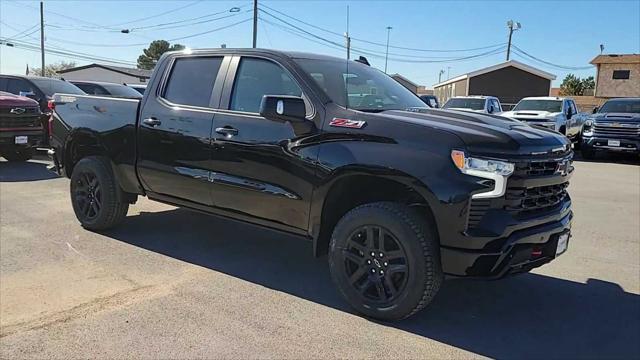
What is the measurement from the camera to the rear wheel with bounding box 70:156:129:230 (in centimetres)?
581

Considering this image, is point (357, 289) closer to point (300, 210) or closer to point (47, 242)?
point (300, 210)

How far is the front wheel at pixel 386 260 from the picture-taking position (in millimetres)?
3664

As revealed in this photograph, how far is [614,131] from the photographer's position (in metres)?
15.3

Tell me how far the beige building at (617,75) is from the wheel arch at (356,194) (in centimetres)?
4630

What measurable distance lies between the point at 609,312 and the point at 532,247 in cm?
115

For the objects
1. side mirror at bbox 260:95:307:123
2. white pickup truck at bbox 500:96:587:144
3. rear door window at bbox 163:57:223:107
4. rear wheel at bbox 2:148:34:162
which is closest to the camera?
side mirror at bbox 260:95:307:123

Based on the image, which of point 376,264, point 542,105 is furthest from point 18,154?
point 542,105

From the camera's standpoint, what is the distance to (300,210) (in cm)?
428

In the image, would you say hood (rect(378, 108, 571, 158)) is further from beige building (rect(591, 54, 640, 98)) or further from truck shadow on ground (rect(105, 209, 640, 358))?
beige building (rect(591, 54, 640, 98))

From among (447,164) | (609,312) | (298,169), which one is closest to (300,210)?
(298,169)

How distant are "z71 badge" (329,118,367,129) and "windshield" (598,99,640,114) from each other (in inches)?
598

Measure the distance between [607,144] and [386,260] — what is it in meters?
13.9

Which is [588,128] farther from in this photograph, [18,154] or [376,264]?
[18,154]

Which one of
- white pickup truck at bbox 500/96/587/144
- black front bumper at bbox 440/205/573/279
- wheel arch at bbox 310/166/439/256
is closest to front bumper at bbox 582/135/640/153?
white pickup truck at bbox 500/96/587/144
